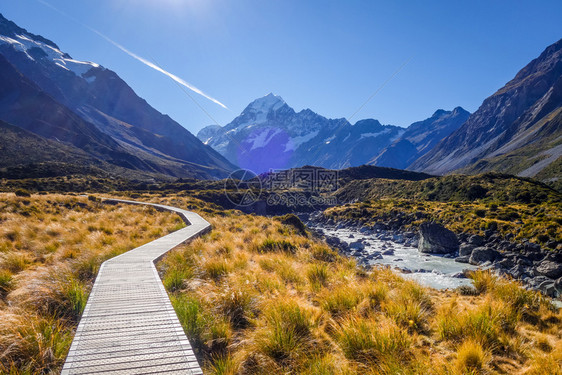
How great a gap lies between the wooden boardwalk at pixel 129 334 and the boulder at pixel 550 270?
17702 millimetres

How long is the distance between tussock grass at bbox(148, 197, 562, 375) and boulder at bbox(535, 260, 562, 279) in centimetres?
985

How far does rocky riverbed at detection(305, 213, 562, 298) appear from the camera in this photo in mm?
13320

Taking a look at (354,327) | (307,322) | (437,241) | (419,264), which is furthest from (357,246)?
(354,327)

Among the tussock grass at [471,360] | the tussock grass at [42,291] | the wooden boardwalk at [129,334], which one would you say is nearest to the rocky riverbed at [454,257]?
the tussock grass at [471,360]

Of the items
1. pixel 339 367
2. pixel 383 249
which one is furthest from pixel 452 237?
pixel 339 367

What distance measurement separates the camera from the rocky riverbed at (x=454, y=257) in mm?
13320

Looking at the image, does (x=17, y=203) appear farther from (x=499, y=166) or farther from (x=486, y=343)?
(x=499, y=166)

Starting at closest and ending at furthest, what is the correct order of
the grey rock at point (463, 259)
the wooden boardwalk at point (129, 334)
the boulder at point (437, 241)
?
the wooden boardwalk at point (129, 334) → the grey rock at point (463, 259) → the boulder at point (437, 241)

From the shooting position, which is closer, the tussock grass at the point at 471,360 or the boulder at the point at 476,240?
the tussock grass at the point at 471,360

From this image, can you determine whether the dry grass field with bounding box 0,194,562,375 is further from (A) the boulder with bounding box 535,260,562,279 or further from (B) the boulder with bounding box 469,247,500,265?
(B) the boulder with bounding box 469,247,500,265

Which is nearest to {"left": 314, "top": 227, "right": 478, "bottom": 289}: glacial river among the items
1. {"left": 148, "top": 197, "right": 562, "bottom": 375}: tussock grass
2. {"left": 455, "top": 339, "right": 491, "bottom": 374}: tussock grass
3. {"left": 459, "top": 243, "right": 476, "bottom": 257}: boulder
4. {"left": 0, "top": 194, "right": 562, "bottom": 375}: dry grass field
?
{"left": 459, "top": 243, "right": 476, "bottom": 257}: boulder

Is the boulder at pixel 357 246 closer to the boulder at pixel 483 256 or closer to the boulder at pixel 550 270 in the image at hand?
the boulder at pixel 483 256

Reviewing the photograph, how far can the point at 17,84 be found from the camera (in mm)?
152250

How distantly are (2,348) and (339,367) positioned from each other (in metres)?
4.47
